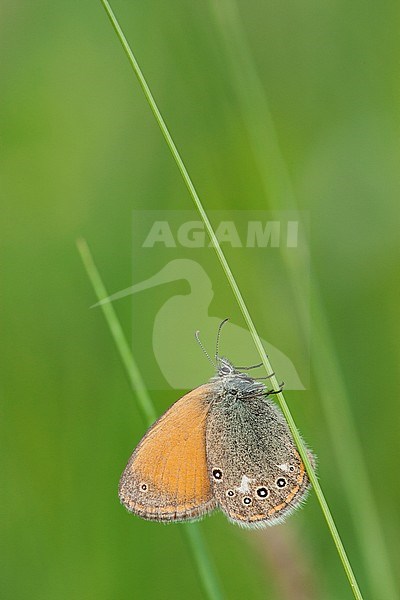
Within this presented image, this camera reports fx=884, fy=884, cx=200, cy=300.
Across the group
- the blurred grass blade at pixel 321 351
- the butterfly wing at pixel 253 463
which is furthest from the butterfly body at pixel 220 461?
the blurred grass blade at pixel 321 351

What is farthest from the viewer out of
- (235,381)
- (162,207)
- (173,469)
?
(162,207)

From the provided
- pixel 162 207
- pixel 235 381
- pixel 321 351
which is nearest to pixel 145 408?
pixel 235 381

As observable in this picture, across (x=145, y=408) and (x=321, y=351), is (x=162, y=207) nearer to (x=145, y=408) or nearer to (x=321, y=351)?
(x=321, y=351)

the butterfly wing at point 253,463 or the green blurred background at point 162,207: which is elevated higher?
the green blurred background at point 162,207

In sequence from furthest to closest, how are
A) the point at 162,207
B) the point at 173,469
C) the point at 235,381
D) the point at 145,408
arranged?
the point at 162,207 → the point at 235,381 → the point at 173,469 → the point at 145,408

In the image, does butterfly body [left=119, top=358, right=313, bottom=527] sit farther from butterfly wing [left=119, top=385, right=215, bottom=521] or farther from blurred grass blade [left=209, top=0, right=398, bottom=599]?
blurred grass blade [left=209, top=0, right=398, bottom=599]

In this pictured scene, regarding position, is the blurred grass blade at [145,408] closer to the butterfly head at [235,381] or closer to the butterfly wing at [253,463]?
the butterfly wing at [253,463]
